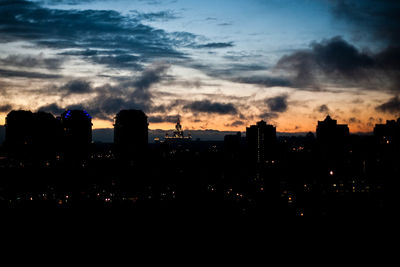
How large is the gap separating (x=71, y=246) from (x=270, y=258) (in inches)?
1932

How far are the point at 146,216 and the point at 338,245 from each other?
70596 millimetres

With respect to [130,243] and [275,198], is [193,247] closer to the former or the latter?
[130,243]

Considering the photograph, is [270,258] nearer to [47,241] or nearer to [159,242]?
[159,242]

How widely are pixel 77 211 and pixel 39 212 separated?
552 inches

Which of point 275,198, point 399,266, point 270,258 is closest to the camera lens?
point 399,266

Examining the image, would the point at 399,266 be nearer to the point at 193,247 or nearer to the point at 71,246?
the point at 193,247

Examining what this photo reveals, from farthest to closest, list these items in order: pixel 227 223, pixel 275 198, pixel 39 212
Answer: pixel 275 198, pixel 39 212, pixel 227 223

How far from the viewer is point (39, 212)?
163 metres

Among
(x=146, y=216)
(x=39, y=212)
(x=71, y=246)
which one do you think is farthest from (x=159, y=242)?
(x=39, y=212)

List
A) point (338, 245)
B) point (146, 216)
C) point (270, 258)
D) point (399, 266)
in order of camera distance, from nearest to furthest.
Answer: point (399, 266)
point (270, 258)
point (338, 245)
point (146, 216)

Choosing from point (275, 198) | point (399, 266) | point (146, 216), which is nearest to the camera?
point (399, 266)

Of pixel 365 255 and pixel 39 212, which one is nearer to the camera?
pixel 365 255

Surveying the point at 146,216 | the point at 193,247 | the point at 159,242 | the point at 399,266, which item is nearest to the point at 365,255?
the point at 399,266

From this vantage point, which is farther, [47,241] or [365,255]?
[47,241]
